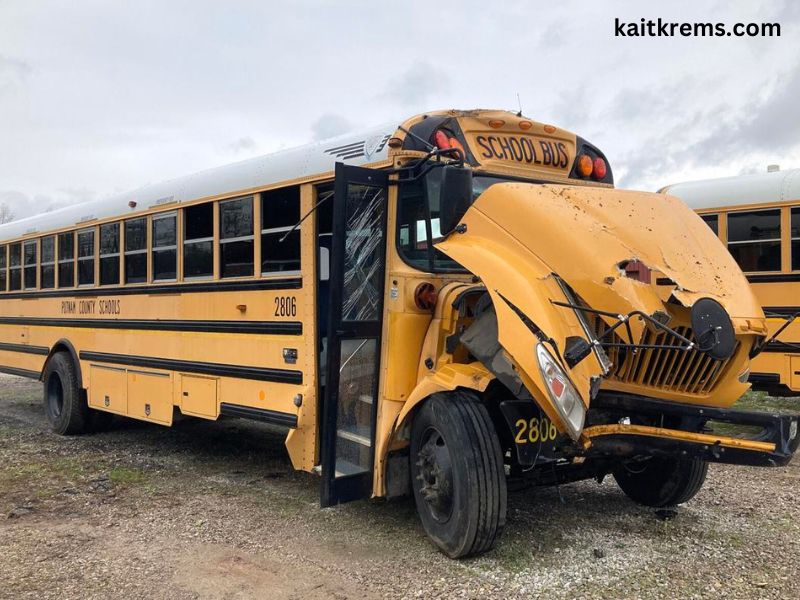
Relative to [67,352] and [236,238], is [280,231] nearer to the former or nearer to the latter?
[236,238]

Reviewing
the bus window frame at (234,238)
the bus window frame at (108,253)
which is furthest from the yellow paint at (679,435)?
the bus window frame at (108,253)

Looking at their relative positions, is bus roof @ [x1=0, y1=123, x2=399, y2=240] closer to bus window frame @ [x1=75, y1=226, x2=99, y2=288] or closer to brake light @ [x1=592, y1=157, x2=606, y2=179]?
bus window frame @ [x1=75, y1=226, x2=99, y2=288]

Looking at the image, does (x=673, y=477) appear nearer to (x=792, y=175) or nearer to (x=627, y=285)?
(x=627, y=285)

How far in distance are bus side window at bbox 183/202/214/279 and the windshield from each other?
196 cm

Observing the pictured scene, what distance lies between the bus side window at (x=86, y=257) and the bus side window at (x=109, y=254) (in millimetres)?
254

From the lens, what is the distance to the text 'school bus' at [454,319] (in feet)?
10.6

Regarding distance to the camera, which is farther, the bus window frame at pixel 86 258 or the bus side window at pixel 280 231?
the bus window frame at pixel 86 258

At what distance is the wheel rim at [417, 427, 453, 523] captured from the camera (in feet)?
12.6

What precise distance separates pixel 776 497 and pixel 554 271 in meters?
3.04

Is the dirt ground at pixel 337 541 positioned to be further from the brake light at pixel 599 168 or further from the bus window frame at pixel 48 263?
the bus window frame at pixel 48 263

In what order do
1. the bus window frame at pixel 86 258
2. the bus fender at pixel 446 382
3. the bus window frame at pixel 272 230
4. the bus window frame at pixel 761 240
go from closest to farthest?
1. the bus fender at pixel 446 382
2. the bus window frame at pixel 272 230
3. the bus window frame at pixel 86 258
4. the bus window frame at pixel 761 240

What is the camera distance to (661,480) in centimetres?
461

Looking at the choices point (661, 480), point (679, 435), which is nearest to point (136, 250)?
point (661, 480)

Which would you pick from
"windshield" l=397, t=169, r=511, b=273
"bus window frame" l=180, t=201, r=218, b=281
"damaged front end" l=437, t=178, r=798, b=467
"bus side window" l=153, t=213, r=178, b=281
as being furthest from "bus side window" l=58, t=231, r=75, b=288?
"damaged front end" l=437, t=178, r=798, b=467
